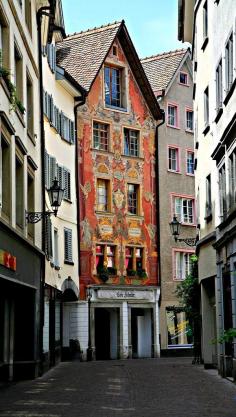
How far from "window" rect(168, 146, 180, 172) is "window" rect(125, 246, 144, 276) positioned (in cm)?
577

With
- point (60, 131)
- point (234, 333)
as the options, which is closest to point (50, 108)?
point (60, 131)

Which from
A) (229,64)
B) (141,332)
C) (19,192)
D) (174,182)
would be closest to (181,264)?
A: (174,182)

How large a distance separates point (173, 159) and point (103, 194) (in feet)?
20.5

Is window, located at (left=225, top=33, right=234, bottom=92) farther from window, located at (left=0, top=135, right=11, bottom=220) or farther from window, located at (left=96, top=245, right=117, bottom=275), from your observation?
window, located at (left=96, top=245, right=117, bottom=275)

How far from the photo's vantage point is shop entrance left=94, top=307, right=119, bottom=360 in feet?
145

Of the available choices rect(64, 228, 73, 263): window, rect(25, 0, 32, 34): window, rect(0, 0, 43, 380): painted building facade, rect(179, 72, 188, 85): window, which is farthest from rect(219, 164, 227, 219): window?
rect(179, 72, 188, 85): window

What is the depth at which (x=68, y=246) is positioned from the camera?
40.0 meters

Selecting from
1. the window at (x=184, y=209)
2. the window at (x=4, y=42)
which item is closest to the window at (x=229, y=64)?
the window at (x=4, y=42)

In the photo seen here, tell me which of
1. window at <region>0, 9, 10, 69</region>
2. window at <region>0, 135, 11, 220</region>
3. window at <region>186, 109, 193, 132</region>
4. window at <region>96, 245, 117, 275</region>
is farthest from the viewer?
window at <region>186, 109, 193, 132</region>

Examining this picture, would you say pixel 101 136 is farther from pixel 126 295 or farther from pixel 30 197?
pixel 30 197

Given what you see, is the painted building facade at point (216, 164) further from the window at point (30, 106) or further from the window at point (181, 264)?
the window at point (181, 264)

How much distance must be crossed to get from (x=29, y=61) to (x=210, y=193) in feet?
21.8

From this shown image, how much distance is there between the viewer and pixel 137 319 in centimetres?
4641

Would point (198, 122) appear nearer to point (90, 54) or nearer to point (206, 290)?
point (206, 290)
